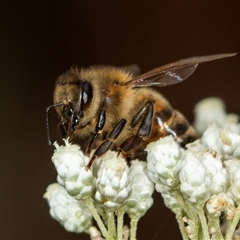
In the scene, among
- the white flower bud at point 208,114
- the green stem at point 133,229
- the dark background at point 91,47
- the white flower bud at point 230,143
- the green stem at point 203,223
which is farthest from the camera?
the dark background at point 91,47

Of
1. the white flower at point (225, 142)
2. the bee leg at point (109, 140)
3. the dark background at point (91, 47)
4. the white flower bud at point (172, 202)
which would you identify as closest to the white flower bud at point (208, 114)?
the white flower at point (225, 142)

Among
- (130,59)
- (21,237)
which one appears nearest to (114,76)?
(21,237)

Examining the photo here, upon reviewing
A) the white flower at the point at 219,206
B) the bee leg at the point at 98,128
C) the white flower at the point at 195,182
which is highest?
the bee leg at the point at 98,128

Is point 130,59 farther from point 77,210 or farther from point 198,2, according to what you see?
point 77,210

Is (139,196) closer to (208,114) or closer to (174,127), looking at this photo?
(174,127)

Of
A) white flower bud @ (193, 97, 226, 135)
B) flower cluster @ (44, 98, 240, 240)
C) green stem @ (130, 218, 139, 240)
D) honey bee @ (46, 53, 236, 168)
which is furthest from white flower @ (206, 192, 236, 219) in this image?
white flower bud @ (193, 97, 226, 135)

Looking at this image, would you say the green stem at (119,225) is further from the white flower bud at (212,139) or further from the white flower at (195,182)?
the white flower bud at (212,139)
